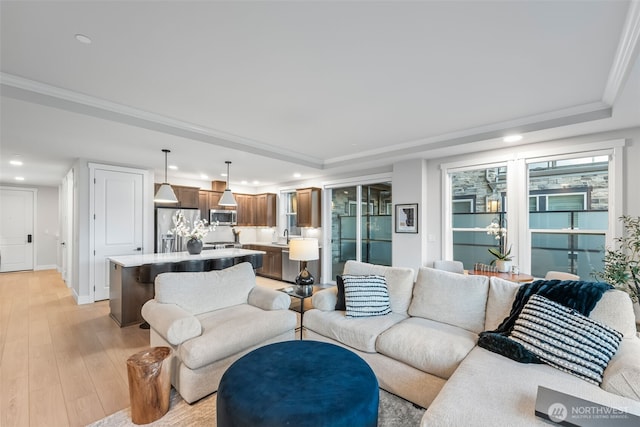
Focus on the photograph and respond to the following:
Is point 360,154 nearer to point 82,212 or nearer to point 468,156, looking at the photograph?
point 468,156

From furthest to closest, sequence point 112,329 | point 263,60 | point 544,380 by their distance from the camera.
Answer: point 112,329
point 263,60
point 544,380

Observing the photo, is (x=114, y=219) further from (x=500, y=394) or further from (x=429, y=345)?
(x=500, y=394)

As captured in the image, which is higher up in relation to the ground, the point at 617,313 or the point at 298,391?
the point at 617,313

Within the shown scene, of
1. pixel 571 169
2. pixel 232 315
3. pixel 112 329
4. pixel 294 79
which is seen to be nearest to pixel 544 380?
pixel 232 315

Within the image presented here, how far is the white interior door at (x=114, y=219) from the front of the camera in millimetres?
4934

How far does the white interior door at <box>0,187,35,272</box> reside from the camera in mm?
7441

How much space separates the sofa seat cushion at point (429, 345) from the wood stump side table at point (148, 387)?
164 centimetres

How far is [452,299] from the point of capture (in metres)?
2.61

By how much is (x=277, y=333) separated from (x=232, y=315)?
481mm

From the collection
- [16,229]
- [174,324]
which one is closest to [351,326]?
[174,324]

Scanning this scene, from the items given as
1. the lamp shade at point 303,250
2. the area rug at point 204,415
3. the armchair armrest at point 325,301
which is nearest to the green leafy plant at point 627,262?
the area rug at point 204,415

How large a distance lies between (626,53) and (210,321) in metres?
3.94

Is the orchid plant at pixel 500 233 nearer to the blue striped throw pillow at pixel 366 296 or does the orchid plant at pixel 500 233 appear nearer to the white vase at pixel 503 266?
the white vase at pixel 503 266

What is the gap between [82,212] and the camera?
4.76 m
